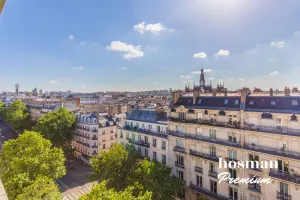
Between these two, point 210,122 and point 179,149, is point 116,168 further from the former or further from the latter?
point 210,122

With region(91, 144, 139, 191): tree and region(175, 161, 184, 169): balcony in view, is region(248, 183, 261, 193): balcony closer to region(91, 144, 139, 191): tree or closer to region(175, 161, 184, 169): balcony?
region(175, 161, 184, 169): balcony

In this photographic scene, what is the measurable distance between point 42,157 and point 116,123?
82.2 ft

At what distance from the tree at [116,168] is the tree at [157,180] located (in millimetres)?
2660

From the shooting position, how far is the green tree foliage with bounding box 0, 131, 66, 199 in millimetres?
24562

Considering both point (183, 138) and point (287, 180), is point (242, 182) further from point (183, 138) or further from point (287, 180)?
point (183, 138)

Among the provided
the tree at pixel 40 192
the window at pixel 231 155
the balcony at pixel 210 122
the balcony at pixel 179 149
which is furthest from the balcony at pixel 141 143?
the tree at pixel 40 192

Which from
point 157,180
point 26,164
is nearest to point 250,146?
point 157,180

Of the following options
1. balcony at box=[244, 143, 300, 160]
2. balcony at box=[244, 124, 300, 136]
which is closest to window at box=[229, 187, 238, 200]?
balcony at box=[244, 143, 300, 160]

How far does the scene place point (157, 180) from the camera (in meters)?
26.2

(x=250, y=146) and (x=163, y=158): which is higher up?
(x=250, y=146)

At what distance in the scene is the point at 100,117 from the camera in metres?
51.5

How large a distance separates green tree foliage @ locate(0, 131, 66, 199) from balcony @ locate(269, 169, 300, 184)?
26.3 m

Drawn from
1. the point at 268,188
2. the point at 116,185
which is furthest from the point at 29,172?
the point at 268,188

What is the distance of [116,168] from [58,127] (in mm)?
28990
